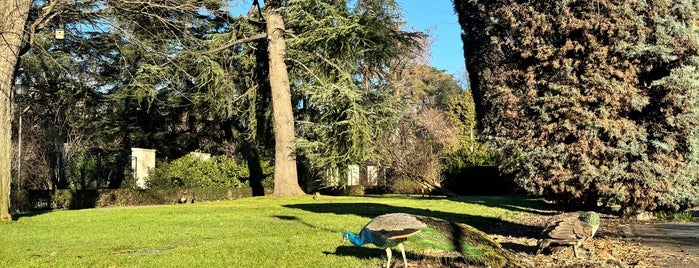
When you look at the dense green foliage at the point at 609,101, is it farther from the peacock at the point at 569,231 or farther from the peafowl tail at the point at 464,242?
the peafowl tail at the point at 464,242

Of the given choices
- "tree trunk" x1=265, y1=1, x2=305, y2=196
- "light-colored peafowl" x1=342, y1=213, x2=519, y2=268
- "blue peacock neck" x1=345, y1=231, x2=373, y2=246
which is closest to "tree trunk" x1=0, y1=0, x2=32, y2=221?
"blue peacock neck" x1=345, y1=231, x2=373, y2=246

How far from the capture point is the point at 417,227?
5168mm

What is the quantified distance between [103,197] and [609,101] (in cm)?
2015

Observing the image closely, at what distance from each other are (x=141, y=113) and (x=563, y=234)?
101ft

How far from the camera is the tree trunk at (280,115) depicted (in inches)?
1000

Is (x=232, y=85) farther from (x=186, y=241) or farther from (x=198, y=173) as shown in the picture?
(x=186, y=241)

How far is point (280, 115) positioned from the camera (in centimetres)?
2541

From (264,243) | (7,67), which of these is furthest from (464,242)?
(7,67)

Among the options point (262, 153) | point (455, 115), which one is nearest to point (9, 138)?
point (262, 153)

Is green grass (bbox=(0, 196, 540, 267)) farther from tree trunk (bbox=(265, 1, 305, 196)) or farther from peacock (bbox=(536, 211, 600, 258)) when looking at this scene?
tree trunk (bbox=(265, 1, 305, 196))

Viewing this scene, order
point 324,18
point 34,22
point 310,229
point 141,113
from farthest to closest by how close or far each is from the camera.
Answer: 1. point 141,113
2. point 324,18
3. point 34,22
4. point 310,229

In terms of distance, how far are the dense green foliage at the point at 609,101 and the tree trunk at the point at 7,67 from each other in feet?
37.0

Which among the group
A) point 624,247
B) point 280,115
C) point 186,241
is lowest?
point 624,247

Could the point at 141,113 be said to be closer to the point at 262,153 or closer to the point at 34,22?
the point at 262,153
